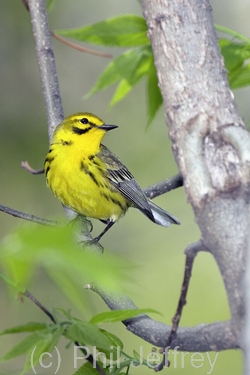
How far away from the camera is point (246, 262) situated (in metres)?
1.11

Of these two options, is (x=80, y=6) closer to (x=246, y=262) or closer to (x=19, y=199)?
(x=19, y=199)

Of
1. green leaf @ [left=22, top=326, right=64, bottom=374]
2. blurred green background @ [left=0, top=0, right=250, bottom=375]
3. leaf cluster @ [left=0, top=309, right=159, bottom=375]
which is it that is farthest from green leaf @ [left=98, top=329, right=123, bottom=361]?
blurred green background @ [left=0, top=0, right=250, bottom=375]

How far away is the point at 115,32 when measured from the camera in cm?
222

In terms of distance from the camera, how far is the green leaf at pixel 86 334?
→ 1.14 m

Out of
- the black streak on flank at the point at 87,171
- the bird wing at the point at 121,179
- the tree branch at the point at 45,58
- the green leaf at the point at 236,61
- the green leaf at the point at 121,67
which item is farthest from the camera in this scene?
the bird wing at the point at 121,179

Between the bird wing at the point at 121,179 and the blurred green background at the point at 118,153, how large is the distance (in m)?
1.66

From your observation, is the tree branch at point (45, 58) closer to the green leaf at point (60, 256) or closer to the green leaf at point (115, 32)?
the green leaf at point (115, 32)

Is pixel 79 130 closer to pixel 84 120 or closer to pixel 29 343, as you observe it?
pixel 84 120

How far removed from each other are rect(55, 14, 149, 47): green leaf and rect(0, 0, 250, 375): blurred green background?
3304 mm

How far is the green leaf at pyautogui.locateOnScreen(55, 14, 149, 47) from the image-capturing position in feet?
7.22

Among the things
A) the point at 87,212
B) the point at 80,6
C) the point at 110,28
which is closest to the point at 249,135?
the point at 110,28

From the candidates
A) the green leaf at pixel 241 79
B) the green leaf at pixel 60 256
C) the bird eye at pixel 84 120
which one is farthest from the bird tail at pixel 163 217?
the green leaf at pixel 60 256

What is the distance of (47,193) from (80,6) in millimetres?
2792

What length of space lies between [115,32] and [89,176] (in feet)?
4.63
